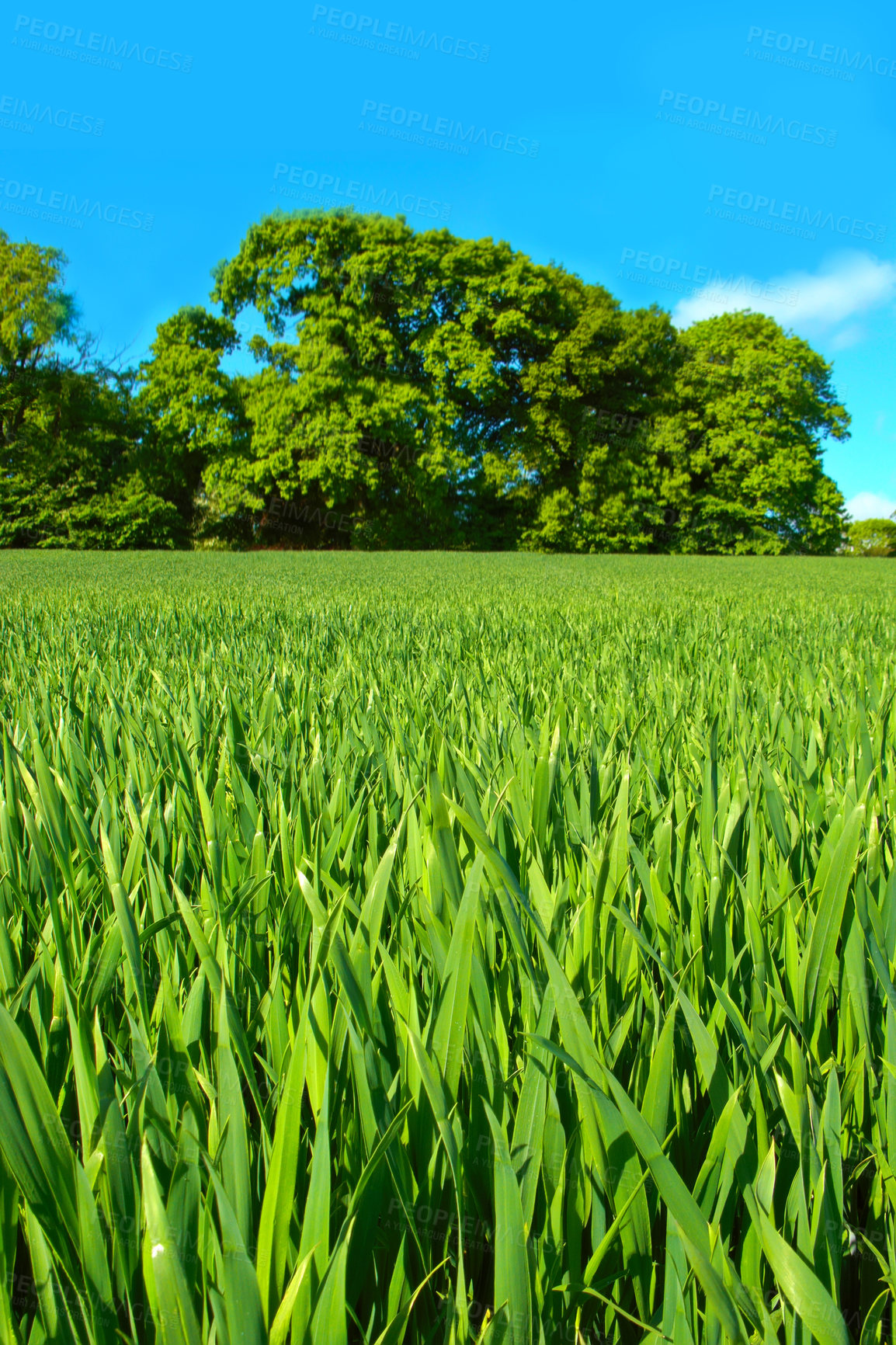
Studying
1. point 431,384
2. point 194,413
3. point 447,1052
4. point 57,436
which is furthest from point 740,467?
point 447,1052

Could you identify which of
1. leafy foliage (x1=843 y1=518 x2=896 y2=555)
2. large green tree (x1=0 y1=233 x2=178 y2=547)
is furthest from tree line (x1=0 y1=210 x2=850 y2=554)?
leafy foliage (x1=843 y1=518 x2=896 y2=555)

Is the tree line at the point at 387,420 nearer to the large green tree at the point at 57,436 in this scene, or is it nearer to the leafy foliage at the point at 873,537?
the large green tree at the point at 57,436

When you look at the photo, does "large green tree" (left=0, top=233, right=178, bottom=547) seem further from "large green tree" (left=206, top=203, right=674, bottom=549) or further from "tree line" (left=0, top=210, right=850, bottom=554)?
"large green tree" (left=206, top=203, right=674, bottom=549)

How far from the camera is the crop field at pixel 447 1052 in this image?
440 millimetres

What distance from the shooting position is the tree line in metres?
27.2

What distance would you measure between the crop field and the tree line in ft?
88.0

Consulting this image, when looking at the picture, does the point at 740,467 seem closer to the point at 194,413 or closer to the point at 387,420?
the point at 387,420

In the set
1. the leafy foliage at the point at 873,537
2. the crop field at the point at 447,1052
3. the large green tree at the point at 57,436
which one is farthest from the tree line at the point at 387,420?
the crop field at the point at 447,1052

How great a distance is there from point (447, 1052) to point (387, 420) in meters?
28.5

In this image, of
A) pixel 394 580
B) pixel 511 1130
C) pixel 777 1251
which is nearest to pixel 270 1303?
pixel 511 1130

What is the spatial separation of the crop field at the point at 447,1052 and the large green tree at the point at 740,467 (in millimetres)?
30939

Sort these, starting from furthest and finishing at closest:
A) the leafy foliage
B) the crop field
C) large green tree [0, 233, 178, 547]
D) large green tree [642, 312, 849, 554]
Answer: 1. the leafy foliage
2. large green tree [642, 312, 849, 554]
3. large green tree [0, 233, 178, 547]
4. the crop field

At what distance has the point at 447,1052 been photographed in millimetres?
554

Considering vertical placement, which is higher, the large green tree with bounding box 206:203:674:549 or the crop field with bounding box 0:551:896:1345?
the large green tree with bounding box 206:203:674:549
